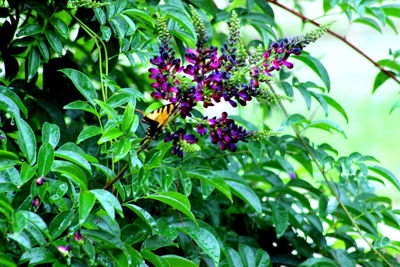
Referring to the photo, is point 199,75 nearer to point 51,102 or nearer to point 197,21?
point 197,21

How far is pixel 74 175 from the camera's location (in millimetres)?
833

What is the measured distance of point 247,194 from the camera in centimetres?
126

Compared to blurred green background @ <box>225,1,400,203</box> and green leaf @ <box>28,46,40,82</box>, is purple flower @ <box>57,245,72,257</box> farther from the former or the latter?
blurred green background @ <box>225,1,400,203</box>

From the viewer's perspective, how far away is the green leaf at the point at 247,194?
4.08 ft

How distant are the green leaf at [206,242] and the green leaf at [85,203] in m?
0.29

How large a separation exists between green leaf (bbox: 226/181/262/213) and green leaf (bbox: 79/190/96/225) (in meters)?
0.49

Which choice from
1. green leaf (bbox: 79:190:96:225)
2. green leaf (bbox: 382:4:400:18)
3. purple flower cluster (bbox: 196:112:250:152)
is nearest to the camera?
green leaf (bbox: 79:190:96:225)

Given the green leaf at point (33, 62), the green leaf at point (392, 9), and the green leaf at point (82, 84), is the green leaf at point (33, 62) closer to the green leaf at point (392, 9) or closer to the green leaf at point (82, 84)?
the green leaf at point (82, 84)

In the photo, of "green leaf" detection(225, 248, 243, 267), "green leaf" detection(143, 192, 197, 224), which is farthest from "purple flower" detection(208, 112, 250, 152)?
"green leaf" detection(225, 248, 243, 267)

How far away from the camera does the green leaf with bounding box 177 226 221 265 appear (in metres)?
1.02

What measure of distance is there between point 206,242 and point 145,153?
193mm

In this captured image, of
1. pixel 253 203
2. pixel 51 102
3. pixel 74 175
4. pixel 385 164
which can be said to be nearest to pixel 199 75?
pixel 74 175

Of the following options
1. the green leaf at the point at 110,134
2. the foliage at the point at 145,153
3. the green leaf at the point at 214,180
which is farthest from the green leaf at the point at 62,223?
the green leaf at the point at 214,180

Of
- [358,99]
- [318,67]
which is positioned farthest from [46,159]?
[358,99]
